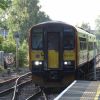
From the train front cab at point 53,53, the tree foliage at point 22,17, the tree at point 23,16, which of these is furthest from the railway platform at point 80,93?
the tree at point 23,16

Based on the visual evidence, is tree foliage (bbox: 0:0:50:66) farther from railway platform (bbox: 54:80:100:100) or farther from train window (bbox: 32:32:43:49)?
railway platform (bbox: 54:80:100:100)

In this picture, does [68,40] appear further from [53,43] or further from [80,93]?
Result: [80,93]

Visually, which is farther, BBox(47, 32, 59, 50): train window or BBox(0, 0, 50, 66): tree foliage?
BBox(0, 0, 50, 66): tree foliage

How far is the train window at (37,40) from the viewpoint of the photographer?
19031 millimetres

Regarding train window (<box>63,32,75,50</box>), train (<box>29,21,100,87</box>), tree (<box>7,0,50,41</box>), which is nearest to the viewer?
train (<box>29,21,100,87</box>)

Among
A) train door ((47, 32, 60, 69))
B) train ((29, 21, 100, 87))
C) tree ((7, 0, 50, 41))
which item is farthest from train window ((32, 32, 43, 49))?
tree ((7, 0, 50, 41))

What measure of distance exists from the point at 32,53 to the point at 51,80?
139 centimetres

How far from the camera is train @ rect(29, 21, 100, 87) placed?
1891 cm

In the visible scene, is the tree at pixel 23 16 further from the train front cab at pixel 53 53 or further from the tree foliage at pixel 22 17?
the train front cab at pixel 53 53

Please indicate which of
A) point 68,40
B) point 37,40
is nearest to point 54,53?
point 68,40

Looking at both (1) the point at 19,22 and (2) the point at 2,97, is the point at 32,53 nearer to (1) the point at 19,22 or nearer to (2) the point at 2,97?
(2) the point at 2,97

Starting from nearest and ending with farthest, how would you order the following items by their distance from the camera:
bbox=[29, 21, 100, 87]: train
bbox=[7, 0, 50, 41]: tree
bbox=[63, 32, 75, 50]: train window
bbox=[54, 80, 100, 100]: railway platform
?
bbox=[54, 80, 100, 100]: railway platform < bbox=[29, 21, 100, 87]: train < bbox=[63, 32, 75, 50]: train window < bbox=[7, 0, 50, 41]: tree

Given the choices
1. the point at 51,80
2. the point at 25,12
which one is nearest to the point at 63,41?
the point at 51,80

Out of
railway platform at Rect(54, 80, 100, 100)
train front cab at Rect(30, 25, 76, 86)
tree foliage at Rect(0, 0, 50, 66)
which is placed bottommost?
railway platform at Rect(54, 80, 100, 100)
